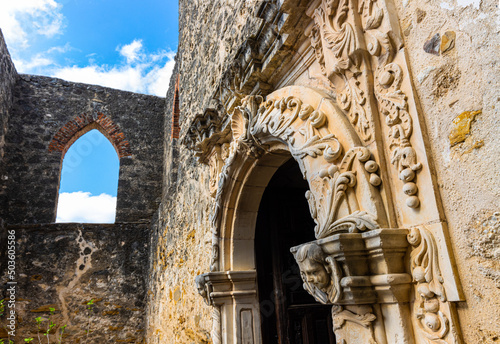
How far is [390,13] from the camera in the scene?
133cm

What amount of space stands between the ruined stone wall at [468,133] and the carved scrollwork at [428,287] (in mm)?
59

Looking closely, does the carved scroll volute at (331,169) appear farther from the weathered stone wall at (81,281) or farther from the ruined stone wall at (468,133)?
the weathered stone wall at (81,281)

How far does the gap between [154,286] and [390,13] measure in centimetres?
514

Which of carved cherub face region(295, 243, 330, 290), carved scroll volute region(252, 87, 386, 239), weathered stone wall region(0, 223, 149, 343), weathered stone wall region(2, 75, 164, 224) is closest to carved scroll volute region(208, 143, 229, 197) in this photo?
carved scroll volute region(252, 87, 386, 239)

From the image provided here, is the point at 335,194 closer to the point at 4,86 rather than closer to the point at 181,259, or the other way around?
the point at 181,259

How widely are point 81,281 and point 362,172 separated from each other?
18.9 feet

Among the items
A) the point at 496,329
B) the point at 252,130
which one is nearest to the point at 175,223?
Result: the point at 252,130

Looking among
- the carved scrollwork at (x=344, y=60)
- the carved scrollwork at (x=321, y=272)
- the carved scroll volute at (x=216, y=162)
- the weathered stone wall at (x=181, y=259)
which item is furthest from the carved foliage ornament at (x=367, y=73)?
the weathered stone wall at (x=181, y=259)

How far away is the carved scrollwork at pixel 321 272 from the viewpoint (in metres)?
1.25

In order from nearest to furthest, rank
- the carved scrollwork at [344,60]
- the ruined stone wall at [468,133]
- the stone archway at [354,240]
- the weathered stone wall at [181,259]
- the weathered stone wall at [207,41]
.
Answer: the ruined stone wall at [468,133]
the stone archway at [354,240]
the carved scrollwork at [344,60]
the weathered stone wall at [207,41]
the weathered stone wall at [181,259]

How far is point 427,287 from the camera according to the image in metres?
1.09

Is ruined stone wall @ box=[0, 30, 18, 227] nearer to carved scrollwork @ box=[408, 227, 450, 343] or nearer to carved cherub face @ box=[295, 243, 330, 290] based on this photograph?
carved cherub face @ box=[295, 243, 330, 290]

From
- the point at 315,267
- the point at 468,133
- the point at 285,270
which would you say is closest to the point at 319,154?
the point at 315,267

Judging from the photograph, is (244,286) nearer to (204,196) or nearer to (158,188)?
(204,196)
